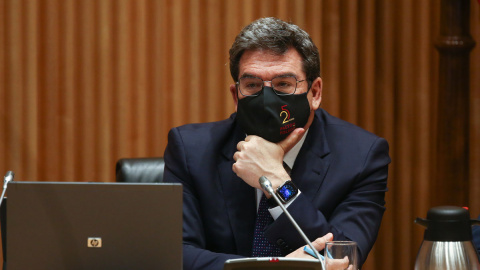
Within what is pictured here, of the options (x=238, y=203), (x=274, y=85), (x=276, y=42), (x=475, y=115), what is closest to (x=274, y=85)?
(x=274, y=85)

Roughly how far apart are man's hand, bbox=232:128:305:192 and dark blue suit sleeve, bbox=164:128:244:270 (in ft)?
0.62

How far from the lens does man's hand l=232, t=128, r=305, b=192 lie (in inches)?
72.1

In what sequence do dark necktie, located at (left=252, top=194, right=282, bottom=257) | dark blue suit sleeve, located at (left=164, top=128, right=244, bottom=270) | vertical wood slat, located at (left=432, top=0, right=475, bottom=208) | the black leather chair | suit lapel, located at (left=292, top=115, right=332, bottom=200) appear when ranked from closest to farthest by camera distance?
dark blue suit sleeve, located at (left=164, top=128, right=244, bottom=270) → dark necktie, located at (left=252, top=194, right=282, bottom=257) → suit lapel, located at (left=292, top=115, right=332, bottom=200) → the black leather chair → vertical wood slat, located at (left=432, top=0, right=475, bottom=208)

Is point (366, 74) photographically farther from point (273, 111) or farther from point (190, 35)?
point (273, 111)

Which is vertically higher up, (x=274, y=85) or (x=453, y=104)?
(x=274, y=85)

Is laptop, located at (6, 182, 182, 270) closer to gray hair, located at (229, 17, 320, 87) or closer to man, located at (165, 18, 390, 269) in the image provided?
man, located at (165, 18, 390, 269)

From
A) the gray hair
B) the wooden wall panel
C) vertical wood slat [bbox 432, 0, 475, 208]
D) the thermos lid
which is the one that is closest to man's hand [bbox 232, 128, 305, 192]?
the gray hair

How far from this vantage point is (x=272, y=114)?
1.89 metres

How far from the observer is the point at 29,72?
284 centimetres

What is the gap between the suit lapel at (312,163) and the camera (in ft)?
6.45

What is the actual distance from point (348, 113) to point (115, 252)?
82.9 inches

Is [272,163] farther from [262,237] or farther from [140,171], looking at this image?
[140,171]

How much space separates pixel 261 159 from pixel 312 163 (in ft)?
0.70

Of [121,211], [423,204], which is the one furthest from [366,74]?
[121,211]
